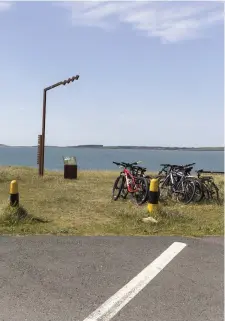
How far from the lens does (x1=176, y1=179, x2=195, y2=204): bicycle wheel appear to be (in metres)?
11.2

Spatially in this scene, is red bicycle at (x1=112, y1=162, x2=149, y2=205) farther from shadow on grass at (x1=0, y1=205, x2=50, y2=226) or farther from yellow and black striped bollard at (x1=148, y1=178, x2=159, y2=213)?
shadow on grass at (x1=0, y1=205, x2=50, y2=226)

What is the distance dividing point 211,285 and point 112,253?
175 cm

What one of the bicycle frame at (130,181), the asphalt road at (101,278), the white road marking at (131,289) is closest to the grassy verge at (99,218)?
the bicycle frame at (130,181)

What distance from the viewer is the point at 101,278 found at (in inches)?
183

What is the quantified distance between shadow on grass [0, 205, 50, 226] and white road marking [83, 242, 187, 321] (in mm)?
3260

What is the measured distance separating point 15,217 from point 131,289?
4.08 metres

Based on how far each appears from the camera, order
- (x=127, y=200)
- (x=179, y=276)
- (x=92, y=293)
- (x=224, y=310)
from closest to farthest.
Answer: (x=224, y=310) < (x=92, y=293) < (x=179, y=276) < (x=127, y=200)

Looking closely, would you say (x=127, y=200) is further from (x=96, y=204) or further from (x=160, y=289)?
(x=160, y=289)

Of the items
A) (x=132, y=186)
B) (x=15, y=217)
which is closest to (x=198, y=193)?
(x=132, y=186)

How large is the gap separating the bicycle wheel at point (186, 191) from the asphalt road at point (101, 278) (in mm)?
4573

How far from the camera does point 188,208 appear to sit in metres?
10.4

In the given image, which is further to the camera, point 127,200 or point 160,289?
point 127,200

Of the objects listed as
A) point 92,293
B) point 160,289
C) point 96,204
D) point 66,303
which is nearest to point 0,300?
point 66,303

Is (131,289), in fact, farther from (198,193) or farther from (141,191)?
(198,193)
